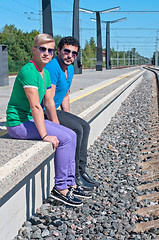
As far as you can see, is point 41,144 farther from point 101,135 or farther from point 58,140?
point 101,135

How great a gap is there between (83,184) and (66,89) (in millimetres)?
1259

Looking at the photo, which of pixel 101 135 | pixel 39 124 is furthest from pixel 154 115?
pixel 39 124

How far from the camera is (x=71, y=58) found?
4.05 m

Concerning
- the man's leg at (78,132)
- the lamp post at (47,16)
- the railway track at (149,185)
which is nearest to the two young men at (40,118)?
the man's leg at (78,132)

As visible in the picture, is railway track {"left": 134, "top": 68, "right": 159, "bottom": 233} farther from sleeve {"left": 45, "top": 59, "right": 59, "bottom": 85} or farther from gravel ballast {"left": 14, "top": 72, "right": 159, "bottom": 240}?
sleeve {"left": 45, "top": 59, "right": 59, "bottom": 85}

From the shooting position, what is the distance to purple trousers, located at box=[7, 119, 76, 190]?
3549 mm

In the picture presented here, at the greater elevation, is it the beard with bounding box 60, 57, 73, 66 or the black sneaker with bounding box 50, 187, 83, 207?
the beard with bounding box 60, 57, 73, 66

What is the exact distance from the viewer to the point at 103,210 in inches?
149

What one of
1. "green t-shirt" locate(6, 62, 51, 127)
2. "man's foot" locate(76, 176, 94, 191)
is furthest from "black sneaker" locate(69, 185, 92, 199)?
"green t-shirt" locate(6, 62, 51, 127)

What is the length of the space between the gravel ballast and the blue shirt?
135 centimetres

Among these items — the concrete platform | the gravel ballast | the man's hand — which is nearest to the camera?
the concrete platform

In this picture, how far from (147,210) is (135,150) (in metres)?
2.62

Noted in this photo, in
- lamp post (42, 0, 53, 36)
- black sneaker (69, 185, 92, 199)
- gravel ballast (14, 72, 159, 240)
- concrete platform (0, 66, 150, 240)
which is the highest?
lamp post (42, 0, 53, 36)

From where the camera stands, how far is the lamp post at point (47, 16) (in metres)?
16.5
